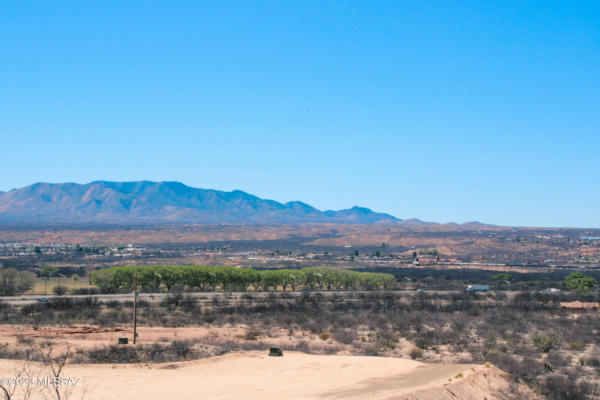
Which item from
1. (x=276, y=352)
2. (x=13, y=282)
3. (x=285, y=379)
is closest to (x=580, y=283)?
(x=276, y=352)

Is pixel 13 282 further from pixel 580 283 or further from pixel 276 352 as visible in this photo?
pixel 580 283

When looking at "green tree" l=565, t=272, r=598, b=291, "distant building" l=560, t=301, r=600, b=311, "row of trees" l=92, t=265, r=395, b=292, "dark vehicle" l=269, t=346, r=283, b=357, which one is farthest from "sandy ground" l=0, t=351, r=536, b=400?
"green tree" l=565, t=272, r=598, b=291

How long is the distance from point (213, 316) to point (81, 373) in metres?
26.5

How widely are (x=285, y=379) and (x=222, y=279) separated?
55.9 m

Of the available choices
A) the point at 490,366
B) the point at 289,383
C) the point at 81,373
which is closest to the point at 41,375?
the point at 81,373

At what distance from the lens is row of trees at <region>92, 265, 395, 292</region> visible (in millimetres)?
80125

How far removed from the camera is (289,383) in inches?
1043

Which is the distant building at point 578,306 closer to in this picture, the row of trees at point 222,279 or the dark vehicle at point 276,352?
the row of trees at point 222,279

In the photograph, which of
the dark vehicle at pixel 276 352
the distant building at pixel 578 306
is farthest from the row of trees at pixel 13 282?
the distant building at pixel 578 306

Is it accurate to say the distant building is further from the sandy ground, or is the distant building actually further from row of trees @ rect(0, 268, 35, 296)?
row of trees @ rect(0, 268, 35, 296)

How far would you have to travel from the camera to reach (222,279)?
271 ft

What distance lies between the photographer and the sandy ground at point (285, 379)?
23797 mm

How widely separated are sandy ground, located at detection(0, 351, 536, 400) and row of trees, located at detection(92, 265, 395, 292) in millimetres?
48168

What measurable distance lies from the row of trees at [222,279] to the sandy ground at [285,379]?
4817cm
